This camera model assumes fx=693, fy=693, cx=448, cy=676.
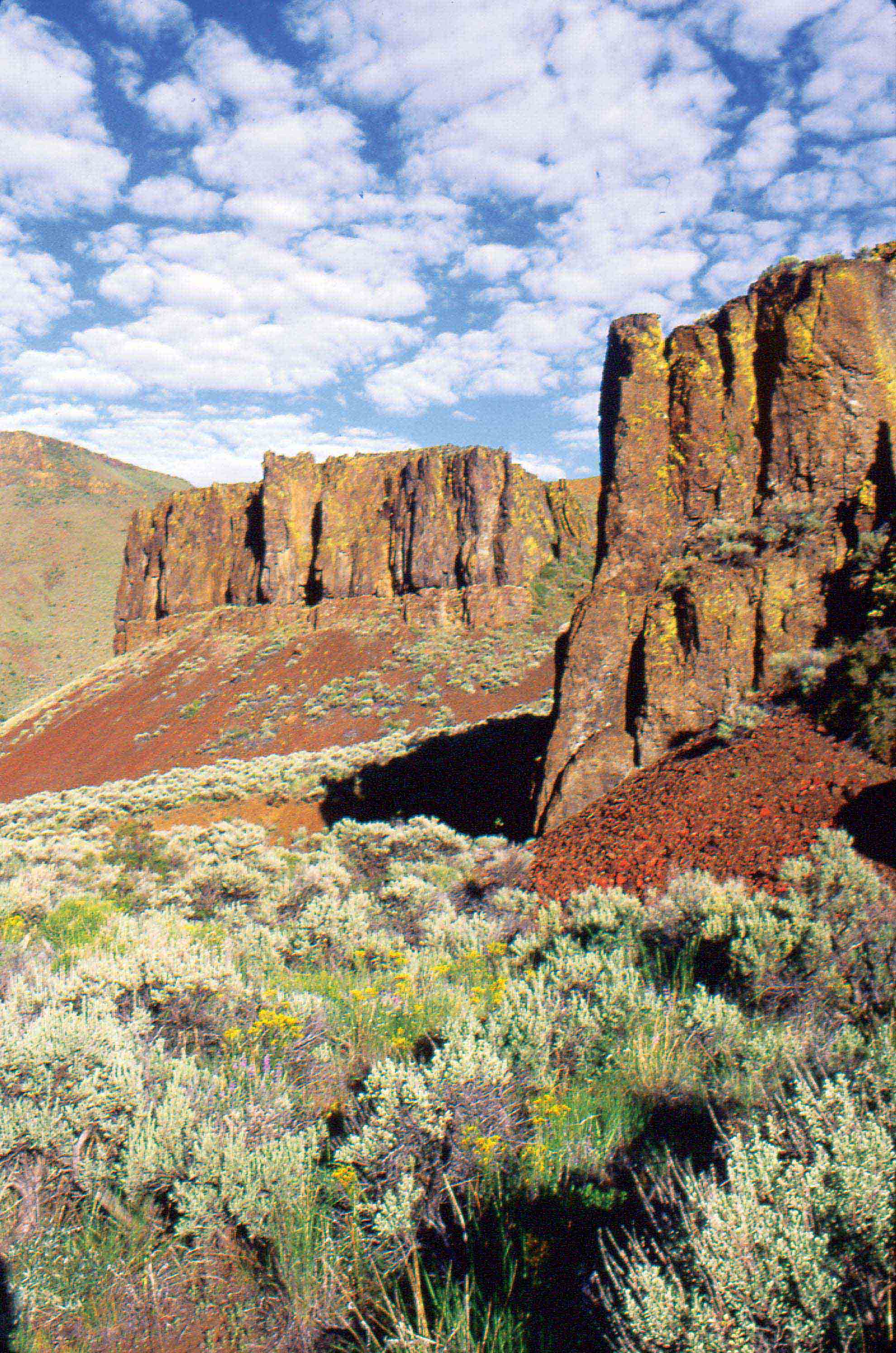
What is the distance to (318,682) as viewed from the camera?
40469mm

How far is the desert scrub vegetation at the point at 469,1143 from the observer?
194 centimetres

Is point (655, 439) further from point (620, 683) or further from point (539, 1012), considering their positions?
point (539, 1012)

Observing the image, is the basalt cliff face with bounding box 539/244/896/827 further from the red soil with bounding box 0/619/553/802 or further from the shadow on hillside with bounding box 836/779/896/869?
the red soil with bounding box 0/619/553/802

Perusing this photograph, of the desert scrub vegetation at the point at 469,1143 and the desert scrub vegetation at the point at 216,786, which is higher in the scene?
the desert scrub vegetation at the point at 469,1143

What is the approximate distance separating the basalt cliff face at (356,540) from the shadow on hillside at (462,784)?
22081 millimetres

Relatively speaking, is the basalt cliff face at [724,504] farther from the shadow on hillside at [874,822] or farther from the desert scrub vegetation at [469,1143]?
the desert scrub vegetation at [469,1143]

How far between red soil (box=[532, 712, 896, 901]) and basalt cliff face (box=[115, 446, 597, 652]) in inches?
1348

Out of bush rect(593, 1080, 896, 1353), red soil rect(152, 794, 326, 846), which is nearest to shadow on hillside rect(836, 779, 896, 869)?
bush rect(593, 1080, 896, 1353)

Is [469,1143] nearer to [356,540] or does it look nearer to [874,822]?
[874,822]

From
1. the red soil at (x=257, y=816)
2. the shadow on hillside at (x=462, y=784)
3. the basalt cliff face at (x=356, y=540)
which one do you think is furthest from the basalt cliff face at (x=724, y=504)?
the basalt cliff face at (x=356, y=540)

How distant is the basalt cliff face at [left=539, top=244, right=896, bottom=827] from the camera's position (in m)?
9.88

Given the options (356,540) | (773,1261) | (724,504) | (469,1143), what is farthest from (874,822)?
(356,540)

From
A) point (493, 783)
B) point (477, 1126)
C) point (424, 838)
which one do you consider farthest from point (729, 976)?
point (493, 783)

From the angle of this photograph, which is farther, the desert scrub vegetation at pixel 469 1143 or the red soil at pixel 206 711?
the red soil at pixel 206 711
